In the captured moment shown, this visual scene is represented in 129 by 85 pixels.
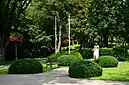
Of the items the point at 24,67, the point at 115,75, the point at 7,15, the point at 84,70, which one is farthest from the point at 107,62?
the point at 7,15

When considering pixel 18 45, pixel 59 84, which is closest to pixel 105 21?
pixel 18 45

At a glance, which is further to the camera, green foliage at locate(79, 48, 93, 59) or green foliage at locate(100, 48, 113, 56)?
green foliage at locate(79, 48, 93, 59)

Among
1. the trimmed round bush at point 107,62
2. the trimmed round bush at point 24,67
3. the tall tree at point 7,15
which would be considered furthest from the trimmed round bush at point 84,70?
the tall tree at point 7,15

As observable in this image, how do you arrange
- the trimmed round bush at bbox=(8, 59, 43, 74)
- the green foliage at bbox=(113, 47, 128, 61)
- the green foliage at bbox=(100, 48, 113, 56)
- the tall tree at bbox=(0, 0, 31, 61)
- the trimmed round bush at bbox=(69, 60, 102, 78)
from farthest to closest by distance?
the green foliage at bbox=(100, 48, 113, 56)
the green foliage at bbox=(113, 47, 128, 61)
the tall tree at bbox=(0, 0, 31, 61)
the trimmed round bush at bbox=(8, 59, 43, 74)
the trimmed round bush at bbox=(69, 60, 102, 78)

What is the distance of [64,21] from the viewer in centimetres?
4341

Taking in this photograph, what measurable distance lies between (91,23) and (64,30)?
676 cm

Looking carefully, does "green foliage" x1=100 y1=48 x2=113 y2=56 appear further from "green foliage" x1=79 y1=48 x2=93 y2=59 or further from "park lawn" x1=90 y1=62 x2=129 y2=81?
"park lawn" x1=90 y1=62 x2=129 y2=81

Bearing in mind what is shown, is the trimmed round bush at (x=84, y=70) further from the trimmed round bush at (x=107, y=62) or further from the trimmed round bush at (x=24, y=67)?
the trimmed round bush at (x=107, y=62)

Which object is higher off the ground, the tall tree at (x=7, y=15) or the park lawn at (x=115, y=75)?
the tall tree at (x=7, y=15)

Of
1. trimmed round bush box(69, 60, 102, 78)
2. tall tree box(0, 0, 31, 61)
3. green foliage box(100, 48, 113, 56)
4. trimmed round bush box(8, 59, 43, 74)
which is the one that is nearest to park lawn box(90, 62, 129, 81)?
trimmed round bush box(69, 60, 102, 78)

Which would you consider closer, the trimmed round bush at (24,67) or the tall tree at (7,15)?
the trimmed round bush at (24,67)

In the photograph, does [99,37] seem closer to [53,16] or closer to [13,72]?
[53,16]

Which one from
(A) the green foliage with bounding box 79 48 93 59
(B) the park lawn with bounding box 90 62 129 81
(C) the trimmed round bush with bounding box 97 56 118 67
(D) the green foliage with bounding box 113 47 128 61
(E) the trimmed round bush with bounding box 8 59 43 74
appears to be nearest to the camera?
(B) the park lawn with bounding box 90 62 129 81

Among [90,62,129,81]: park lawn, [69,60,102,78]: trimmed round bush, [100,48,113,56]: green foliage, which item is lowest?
[90,62,129,81]: park lawn
